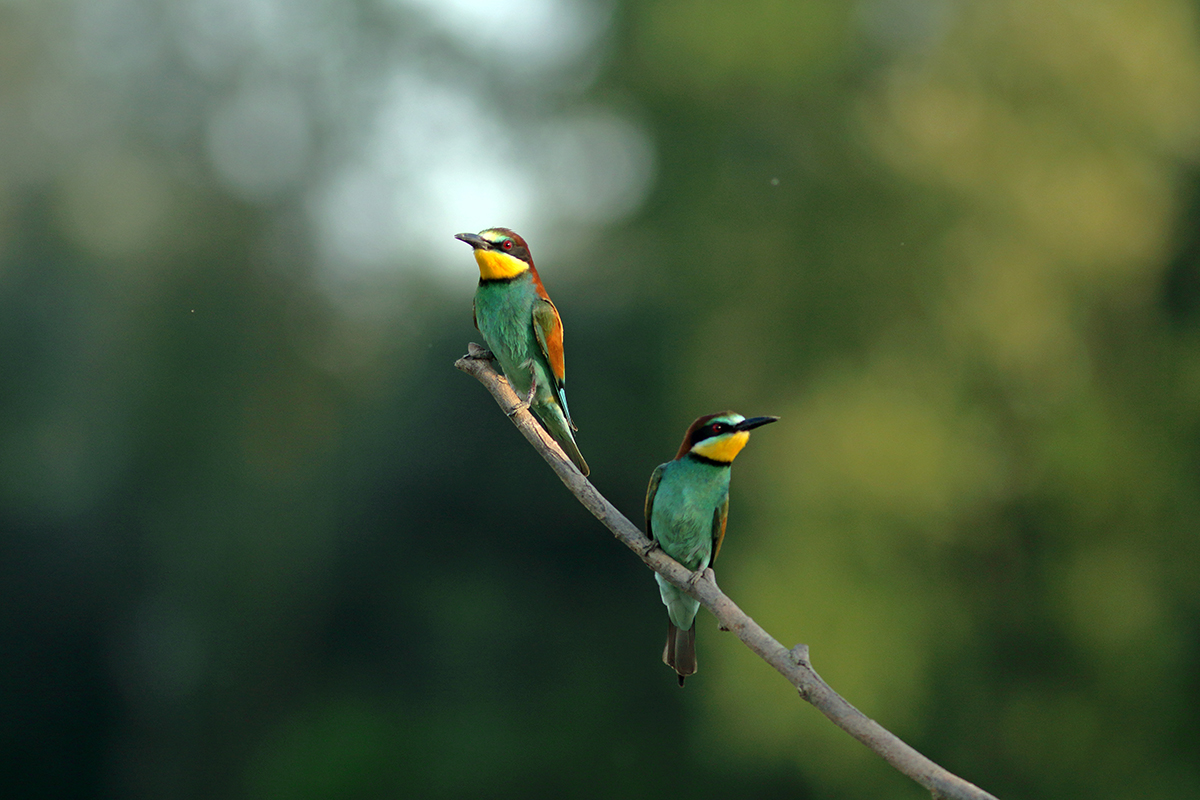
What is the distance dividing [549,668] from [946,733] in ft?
10.9

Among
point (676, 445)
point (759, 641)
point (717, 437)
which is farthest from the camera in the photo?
point (676, 445)

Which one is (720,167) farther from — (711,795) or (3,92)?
(3,92)

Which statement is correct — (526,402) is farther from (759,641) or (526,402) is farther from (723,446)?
(759,641)

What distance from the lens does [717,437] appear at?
180cm

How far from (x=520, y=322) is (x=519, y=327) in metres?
0.01

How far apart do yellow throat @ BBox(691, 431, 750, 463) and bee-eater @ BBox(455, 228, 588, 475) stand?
273 millimetres

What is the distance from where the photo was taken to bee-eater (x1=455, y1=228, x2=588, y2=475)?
6.50ft

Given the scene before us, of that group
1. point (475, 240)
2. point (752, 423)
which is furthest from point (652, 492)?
A: point (475, 240)

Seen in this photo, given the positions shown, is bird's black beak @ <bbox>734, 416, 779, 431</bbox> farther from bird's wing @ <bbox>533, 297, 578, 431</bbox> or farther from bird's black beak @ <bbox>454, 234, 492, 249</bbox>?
bird's black beak @ <bbox>454, 234, 492, 249</bbox>

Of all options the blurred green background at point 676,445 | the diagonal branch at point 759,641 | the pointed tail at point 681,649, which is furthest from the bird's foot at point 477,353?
the blurred green background at point 676,445

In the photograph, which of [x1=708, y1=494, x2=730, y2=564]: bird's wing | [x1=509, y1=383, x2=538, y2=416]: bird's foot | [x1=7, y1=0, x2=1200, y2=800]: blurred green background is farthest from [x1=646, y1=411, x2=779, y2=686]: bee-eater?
[x1=7, y1=0, x2=1200, y2=800]: blurred green background

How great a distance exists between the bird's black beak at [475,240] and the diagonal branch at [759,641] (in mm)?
230

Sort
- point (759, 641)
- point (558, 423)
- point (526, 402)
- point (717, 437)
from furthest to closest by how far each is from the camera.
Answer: point (558, 423) < point (526, 402) < point (717, 437) < point (759, 641)

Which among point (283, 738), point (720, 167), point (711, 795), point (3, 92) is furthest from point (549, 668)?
point (3, 92)
